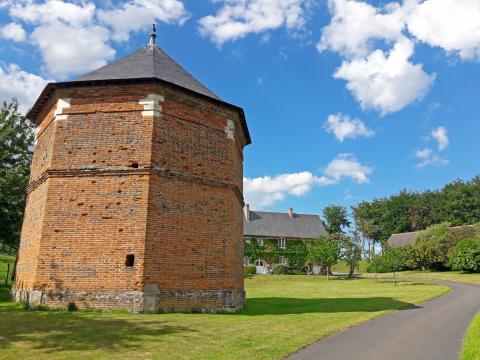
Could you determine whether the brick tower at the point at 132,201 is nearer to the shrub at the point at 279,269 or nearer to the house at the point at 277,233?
the shrub at the point at 279,269

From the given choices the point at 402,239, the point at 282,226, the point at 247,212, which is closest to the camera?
the point at 247,212

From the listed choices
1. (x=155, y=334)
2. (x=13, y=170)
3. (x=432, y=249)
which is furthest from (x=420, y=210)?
(x=155, y=334)

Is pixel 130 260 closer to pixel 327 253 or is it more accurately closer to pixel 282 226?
pixel 327 253

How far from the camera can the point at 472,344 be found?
836 centimetres

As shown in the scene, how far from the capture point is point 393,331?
33.7 ft

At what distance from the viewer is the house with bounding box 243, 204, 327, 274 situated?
51156 mm

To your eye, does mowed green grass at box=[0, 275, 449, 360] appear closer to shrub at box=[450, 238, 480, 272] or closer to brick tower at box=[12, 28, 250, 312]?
brick tower at box=[12, 28, 250, 312]

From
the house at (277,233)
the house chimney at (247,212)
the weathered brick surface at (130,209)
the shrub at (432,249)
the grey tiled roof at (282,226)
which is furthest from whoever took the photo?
the house chimney at (247,212)

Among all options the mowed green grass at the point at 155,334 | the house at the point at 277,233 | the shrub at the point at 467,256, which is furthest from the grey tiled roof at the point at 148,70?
the shrub at the point at 467,256

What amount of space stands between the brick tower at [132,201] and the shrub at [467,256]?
3609 cm

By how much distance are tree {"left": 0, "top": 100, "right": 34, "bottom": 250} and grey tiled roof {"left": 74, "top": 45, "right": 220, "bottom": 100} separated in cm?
1063

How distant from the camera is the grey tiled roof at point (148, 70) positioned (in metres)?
13.9

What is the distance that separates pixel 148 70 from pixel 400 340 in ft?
38.2

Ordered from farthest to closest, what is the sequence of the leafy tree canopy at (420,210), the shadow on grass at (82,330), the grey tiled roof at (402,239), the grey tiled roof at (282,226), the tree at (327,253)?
1. the leafy tree canopy at (420,210)
2. the grey tiled roof at (402,239)
3. the grey tiled roof at (282,226)
4. the tree at (327,253)
5. the shadow on grass at (82,330)
